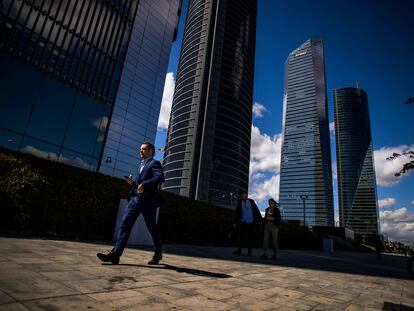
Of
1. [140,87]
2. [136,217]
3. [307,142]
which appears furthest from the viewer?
A: [307,142]

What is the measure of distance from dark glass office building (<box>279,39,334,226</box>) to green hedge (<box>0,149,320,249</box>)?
169372 millimetres

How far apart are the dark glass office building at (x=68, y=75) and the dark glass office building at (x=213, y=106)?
228ft

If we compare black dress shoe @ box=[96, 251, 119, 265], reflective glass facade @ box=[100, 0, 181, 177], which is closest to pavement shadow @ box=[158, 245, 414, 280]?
black dress shoe @ box=[96, 251, 119, 265]

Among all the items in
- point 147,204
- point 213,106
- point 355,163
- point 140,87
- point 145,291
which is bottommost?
point 145,291

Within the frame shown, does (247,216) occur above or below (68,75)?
below

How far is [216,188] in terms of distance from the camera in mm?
104000

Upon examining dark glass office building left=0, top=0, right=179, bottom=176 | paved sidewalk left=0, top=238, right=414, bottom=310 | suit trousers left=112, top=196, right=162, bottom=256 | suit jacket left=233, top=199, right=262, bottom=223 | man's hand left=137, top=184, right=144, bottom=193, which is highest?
dark glass office building left=0, top=0, right=179, bottom=176

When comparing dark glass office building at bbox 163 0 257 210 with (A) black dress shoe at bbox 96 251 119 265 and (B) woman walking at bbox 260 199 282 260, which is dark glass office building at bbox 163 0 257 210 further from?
(A) black dress shoe at bbox 96 251 119 265

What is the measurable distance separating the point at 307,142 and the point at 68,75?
6546 inches

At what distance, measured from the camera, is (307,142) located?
557 feet

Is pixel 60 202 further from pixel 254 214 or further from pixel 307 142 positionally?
pixel 307 142

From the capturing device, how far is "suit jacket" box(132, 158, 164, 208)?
3.93 metres

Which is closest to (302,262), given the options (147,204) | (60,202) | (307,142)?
(147,204)

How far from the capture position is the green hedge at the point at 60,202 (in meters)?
5.55
